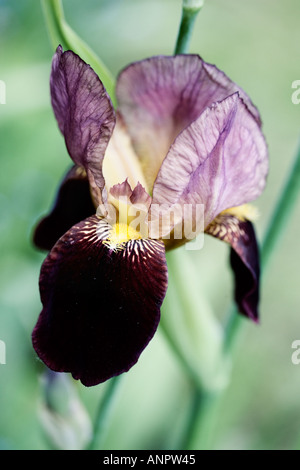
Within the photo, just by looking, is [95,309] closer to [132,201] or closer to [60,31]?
[132,201]

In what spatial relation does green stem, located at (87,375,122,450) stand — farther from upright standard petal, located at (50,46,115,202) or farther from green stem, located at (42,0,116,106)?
green stem, located at (42,0,116,106)

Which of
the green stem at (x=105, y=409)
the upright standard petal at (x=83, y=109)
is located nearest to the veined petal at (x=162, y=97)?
the upright standard petal at (x=83, y=109)

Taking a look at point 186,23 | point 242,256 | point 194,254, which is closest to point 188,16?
point 186,23

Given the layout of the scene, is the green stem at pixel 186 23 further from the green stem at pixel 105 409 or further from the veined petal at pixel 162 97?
the green stem at pixel 105 409

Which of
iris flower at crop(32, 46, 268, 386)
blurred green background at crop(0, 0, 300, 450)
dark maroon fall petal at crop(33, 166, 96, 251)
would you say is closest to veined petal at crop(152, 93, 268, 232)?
iris flower at crop(32, 46, 268, 386)

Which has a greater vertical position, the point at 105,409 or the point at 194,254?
the point at 105,409

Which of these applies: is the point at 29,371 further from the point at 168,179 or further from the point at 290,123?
the point at 290,123
